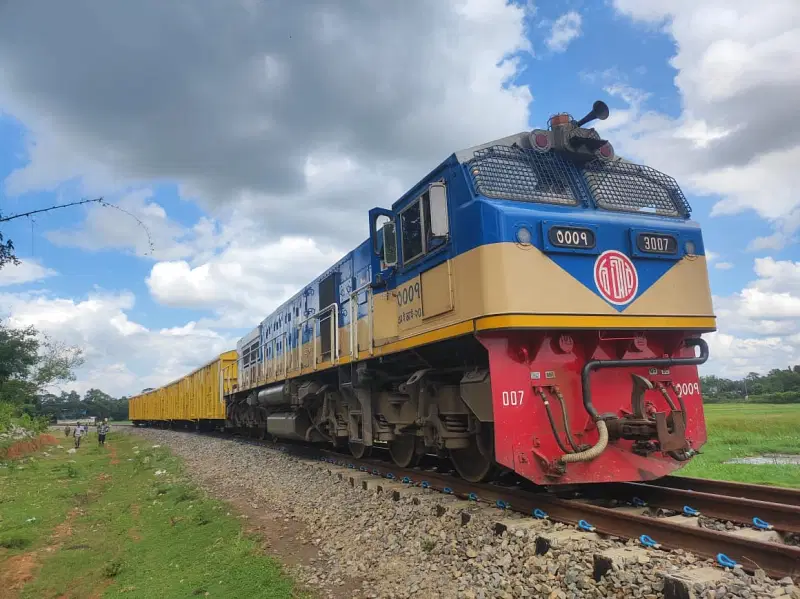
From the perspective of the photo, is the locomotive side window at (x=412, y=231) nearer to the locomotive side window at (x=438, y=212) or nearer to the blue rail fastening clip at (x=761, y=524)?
the locomotive side window at (x=438, y=212)

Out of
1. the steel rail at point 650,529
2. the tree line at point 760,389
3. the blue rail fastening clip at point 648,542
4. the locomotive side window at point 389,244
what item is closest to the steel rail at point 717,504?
the steel rail at point 650,529

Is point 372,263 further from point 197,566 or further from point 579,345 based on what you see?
point 197,566

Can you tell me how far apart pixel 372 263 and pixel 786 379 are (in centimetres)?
5182

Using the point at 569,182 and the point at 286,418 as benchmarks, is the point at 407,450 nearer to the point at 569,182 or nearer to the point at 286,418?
the point at 569,182

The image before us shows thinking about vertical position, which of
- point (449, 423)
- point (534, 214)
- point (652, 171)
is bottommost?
point (449, 423)

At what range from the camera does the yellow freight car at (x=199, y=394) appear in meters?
21.6

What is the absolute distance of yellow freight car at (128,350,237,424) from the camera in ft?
70.8

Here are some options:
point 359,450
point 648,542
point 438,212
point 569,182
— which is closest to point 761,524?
point 648,542

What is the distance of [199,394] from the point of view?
2625cm

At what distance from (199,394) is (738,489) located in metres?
24.4

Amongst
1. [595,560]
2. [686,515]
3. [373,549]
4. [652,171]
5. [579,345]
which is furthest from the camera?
[652,171]

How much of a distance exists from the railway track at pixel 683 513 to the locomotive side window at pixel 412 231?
2.71 metres

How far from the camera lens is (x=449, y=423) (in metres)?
6.22

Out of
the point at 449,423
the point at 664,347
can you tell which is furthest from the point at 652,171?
the point at 449,423
